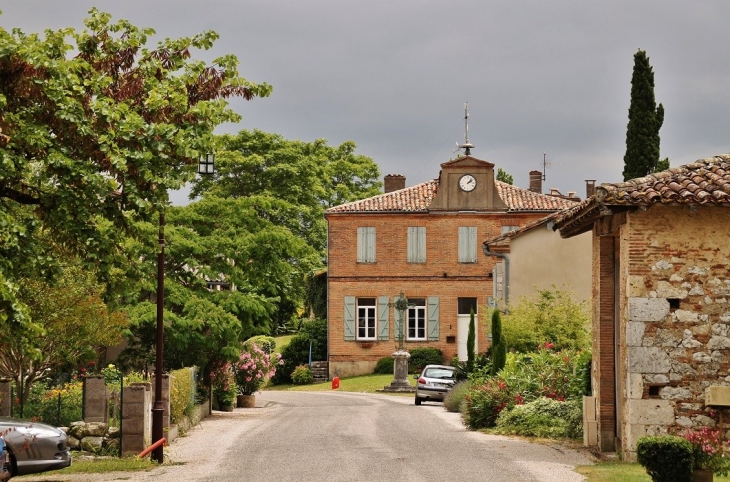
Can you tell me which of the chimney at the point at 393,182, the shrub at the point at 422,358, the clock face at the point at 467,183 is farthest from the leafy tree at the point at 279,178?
the shrub at the point at 422,358

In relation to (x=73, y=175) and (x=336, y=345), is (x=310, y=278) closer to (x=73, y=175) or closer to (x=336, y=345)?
(x=336, y=345)

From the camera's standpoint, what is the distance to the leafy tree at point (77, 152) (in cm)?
1413

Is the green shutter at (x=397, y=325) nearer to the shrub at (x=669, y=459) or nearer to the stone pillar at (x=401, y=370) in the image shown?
the stone pillar at (x=401, y=370)

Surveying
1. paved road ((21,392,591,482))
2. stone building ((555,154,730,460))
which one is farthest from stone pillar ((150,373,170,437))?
stone building ((555,154,730,460))

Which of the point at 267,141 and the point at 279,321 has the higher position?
the point at 267,141

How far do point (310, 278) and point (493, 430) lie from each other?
3151 cm

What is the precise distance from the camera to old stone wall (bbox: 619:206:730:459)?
53.4ft

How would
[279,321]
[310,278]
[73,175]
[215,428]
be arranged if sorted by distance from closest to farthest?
[73,175] < [215,428] < [310,278] < [279,321]

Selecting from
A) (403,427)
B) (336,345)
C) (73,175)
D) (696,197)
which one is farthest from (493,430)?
(336,345)

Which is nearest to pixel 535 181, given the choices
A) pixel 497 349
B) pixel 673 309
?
pixel 497 349

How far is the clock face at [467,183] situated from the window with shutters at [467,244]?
182cm

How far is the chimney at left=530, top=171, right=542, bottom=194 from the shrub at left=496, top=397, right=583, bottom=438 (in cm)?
3554

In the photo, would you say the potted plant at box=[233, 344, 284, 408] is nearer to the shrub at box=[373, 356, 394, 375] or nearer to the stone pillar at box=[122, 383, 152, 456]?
the shrub at box=[373, 356, 394, 375]

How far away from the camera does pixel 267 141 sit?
54.8 m
